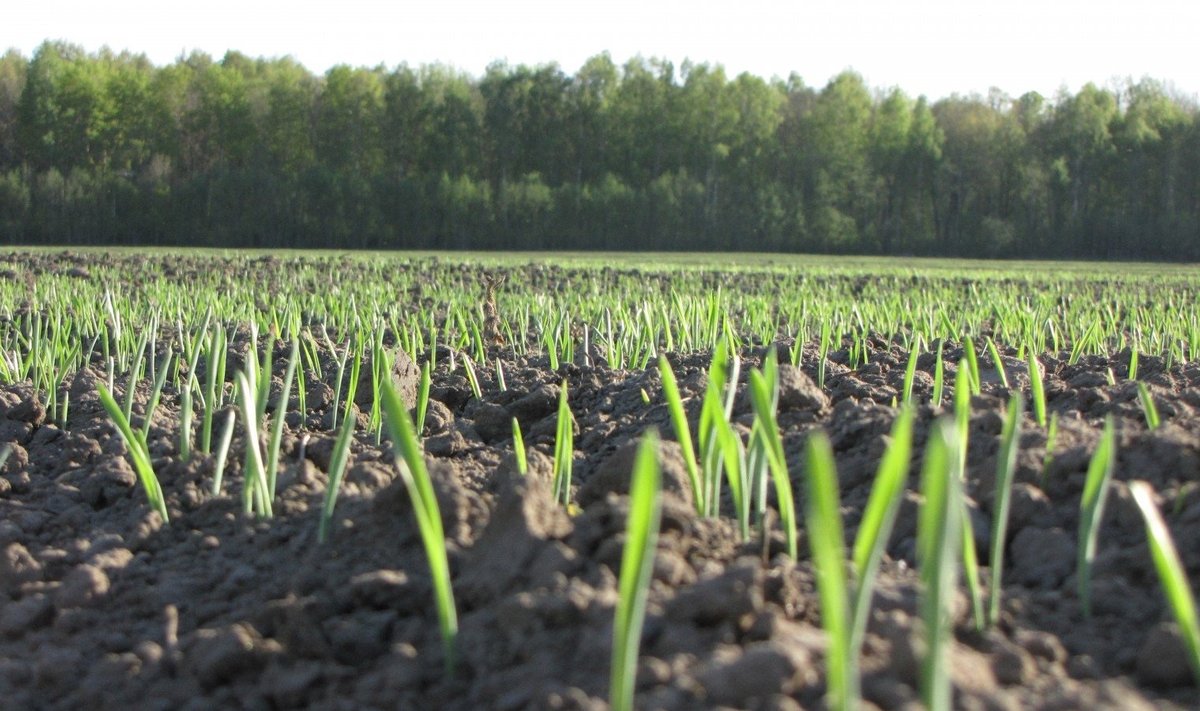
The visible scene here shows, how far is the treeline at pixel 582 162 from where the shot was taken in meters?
42.0

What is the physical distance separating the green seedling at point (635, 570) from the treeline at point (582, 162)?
134 feet

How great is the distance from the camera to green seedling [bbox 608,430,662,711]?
95 centimetres

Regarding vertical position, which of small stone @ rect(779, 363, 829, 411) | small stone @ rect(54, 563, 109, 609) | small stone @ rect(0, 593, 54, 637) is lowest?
small stone @ rect(0, 593, 54, 637)

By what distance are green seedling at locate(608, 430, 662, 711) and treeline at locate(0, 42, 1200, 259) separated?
40768mm

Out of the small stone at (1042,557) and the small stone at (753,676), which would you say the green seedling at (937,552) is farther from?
the small stone at (1042,557)

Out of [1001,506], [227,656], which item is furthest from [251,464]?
[1001,506]

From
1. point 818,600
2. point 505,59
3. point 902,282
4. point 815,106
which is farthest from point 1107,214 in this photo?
point 818,600

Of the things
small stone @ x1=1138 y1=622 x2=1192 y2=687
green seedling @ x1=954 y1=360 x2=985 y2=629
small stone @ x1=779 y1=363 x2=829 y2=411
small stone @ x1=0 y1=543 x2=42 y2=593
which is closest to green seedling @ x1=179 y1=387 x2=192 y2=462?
small stone @ x1=0 y1=543 x2=42 y2=593

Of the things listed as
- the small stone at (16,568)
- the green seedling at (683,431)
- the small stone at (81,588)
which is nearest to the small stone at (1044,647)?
the green seedling at (683,431)

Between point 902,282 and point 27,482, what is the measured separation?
1055 cm

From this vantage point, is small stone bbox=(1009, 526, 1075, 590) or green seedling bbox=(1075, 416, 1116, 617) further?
small stone bbox=(1009, 526, 1075, 590)

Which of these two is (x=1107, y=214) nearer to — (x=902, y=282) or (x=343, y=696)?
(x=902, y=282)

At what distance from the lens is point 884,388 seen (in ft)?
10.4

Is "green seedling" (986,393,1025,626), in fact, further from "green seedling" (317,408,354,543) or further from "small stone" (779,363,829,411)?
"small stone" (779,363,829,411)
